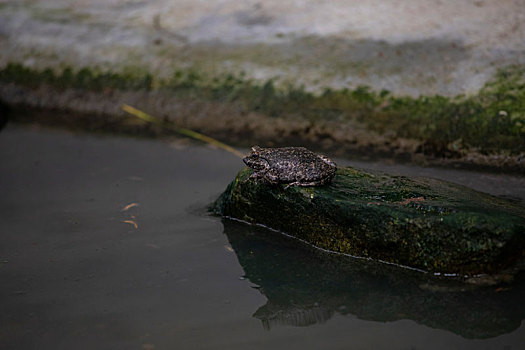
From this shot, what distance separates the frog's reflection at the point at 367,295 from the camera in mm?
3506

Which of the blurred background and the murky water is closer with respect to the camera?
the murky water

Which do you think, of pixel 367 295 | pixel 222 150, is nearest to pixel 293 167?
pixel 367 295

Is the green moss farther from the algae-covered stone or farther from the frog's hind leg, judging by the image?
the frog's hind leg

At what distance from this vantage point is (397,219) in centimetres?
396

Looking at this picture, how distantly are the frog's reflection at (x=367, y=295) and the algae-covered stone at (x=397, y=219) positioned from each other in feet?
0.48

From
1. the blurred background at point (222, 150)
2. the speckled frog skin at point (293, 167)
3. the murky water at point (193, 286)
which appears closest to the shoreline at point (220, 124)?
the blurred background at point (222, 150)

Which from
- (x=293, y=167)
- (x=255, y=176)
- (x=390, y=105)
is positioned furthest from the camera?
(x=390, y=105)

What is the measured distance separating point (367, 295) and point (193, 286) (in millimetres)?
1255

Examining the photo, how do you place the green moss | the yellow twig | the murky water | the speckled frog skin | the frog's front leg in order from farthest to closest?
the yellow twig < the green moss < the frog's front leg < the speckled frog skin < the murky water

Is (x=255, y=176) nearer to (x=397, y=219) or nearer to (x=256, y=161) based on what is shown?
(x=256, y=161)

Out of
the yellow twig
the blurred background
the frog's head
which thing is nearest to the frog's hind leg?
the frog's head

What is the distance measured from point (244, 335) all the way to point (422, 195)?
5.91 ft

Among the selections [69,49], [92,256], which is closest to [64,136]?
[69,49]

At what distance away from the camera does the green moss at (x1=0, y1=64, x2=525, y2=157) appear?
5.80 meters
